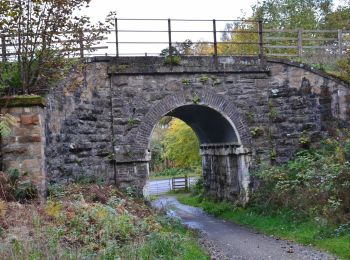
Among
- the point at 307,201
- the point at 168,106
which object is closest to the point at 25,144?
the point at 168,106

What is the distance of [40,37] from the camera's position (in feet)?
34.0

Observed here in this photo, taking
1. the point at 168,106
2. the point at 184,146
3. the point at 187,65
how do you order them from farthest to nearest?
the point at 184,146, the point at 187,65, the point at 168,106

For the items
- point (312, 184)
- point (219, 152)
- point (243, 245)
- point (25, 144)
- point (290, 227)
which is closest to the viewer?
point (25, 144)

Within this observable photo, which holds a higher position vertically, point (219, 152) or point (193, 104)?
point (193, 104)

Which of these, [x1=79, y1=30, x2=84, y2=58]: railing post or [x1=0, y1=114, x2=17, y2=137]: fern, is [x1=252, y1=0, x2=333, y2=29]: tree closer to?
[x1=79, y1=30, x2=84, y2=58]: railing post

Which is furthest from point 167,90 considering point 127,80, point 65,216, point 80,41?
point 65,216

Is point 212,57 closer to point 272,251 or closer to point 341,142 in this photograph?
point 341,142

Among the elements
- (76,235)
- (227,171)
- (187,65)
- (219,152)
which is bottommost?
(227,171)

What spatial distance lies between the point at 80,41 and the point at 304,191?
22.3ft

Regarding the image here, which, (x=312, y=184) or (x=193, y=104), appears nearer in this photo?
(x=312, y=184)

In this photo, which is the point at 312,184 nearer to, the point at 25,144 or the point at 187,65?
the point at 187,65

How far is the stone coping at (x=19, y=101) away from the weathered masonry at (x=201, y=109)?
2534 millimetres

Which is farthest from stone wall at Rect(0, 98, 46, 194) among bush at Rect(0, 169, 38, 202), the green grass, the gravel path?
the green grass

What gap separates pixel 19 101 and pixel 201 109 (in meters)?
7.01
